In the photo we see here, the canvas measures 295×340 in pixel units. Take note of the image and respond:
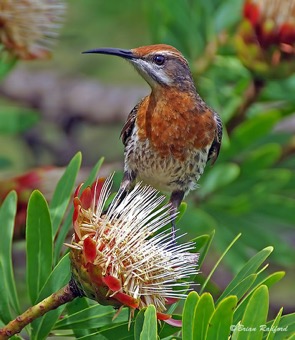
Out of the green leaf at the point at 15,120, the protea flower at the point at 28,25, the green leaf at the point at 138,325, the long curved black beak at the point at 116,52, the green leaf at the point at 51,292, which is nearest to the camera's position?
the green leaf at the point at 138,325

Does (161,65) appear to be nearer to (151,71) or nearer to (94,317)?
(151,71)

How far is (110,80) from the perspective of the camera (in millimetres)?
5340

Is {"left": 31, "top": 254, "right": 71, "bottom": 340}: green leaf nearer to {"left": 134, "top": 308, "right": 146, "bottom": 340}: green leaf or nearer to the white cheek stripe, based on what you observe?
{"left": 134, "top": 308, "right": 146, "bottom": 340}: green leaf

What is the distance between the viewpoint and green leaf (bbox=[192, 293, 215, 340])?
187cm

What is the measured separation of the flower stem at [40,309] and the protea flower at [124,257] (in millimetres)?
31

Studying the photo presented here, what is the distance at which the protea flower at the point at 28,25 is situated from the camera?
307cm

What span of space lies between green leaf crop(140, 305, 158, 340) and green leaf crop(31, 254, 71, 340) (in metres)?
0.39

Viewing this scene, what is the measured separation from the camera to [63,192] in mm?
2418

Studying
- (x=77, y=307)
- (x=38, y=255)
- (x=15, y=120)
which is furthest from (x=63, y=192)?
(x=15, y=120)

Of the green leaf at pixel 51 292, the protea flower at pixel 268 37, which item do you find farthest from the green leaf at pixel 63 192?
the protea flower at pixel 268 37

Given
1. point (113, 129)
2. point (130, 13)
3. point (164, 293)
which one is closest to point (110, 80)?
point (113, 129)

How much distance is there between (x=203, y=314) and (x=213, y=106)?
5.96 feet

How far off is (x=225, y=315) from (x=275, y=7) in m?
1.75

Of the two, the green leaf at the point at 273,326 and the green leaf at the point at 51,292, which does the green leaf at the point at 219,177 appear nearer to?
the green leaf at the point at 51,292
